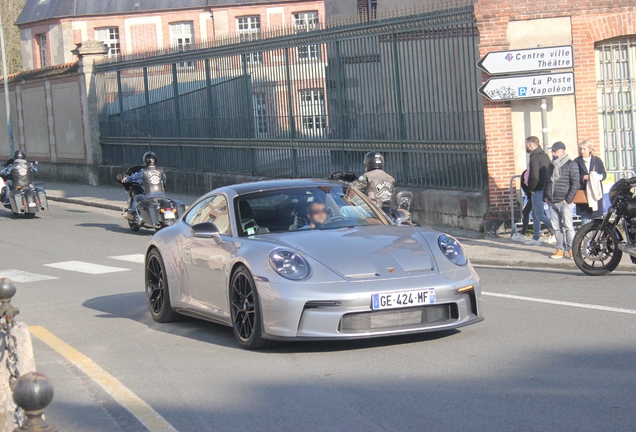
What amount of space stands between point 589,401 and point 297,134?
54.4 ft

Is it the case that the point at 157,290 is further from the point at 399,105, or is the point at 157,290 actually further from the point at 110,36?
the point at 110,36

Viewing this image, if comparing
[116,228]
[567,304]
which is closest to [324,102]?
[116,228]

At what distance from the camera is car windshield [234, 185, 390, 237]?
8633 mm

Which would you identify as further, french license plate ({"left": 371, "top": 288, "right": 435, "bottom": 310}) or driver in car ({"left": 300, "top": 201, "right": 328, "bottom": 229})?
driver in car ({"left": 300, "top": 201, "right": 328, "bottom": 229})

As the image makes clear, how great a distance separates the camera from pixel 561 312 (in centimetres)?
910

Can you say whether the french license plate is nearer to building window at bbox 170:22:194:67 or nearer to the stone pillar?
the stone pillar

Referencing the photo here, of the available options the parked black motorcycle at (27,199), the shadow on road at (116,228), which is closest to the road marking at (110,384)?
the shadow on road at (116,228)

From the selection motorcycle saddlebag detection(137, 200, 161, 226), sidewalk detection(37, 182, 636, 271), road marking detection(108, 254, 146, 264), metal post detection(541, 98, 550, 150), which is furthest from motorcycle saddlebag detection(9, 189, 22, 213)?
metal post detection(541, 98, 550, 150)

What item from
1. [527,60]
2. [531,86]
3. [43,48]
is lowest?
[531,86]

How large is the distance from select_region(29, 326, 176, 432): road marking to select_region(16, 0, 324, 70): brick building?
51.9 m

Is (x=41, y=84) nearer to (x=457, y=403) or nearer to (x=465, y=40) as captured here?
(x=465, y=40)

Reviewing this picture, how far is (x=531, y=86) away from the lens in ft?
51.5

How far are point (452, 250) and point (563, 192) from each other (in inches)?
231

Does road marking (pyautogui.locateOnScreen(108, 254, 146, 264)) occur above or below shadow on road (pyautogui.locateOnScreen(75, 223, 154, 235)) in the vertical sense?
below
